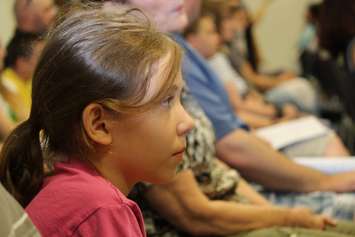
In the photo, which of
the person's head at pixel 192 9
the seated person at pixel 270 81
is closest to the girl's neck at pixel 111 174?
the person's head at pixel 192 9

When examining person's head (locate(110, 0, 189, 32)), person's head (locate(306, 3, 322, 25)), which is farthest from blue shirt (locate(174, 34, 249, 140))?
person's head (locate(306, 3, 322, 25))

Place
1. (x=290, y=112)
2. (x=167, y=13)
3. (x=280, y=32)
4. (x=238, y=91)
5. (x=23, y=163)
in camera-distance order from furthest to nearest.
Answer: (x=280, y=32), (x=238, y=91), (x=290, y=112), (x=167, y=13), (x=23, y=163)

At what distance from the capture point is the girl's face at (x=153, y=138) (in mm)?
932

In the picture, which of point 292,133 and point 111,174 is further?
point 292,133

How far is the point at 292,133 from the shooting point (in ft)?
6.98

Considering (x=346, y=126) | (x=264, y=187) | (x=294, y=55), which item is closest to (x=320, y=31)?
(x=346, y=126)

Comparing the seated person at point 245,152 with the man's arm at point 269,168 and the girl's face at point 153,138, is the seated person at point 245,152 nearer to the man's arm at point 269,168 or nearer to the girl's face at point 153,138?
the man's arm at point 269,168

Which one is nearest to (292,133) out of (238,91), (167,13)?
(167,13)

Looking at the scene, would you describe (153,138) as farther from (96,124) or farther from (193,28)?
(193,28)

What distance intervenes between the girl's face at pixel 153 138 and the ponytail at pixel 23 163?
0.13 meters

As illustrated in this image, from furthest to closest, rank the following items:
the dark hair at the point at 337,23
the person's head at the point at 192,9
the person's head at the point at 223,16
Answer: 1. the person's head at the point at 223,16
2. the dark hair at the point at 337,23
3. the person's head at the point at 192,9

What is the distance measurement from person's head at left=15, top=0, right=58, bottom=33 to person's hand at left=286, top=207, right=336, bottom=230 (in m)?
0.90

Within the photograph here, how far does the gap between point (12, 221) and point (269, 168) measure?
1094 millimetres

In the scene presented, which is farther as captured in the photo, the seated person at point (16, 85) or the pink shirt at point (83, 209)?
the seated person at point (16, 85)
